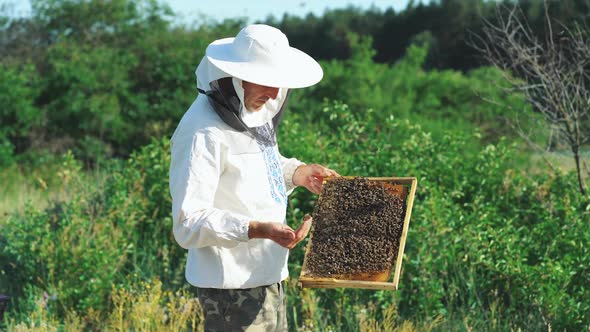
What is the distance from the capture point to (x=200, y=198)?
3043 mm

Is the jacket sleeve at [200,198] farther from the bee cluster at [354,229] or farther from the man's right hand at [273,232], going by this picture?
the bee cluster at [354,229]

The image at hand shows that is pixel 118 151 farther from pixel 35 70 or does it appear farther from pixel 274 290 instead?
pixel 274 290

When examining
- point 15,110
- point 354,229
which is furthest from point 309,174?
point 15,110

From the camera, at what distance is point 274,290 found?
3.42 m

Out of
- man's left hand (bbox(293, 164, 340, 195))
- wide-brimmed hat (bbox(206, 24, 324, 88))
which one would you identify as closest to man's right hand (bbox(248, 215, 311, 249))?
wide-brimmed hat (bbox(206, 24, 324, 88))

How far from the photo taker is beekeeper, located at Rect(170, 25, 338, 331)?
119 inches

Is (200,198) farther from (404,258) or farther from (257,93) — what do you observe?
(404,258)

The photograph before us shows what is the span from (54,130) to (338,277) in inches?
350

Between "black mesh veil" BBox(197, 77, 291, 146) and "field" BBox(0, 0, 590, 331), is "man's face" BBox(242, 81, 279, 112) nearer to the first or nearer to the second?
"black mesh veil" BBox(197, 77, 291, 146)

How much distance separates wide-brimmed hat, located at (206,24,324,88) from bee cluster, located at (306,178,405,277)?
0.61 meters

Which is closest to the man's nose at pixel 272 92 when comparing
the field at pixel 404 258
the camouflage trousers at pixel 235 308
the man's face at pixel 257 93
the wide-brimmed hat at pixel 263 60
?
the man's face at pixel 257 93

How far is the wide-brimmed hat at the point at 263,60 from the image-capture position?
310cm

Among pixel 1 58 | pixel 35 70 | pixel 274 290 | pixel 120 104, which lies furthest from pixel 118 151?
pixel 274 290

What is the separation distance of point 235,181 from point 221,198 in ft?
0.29
